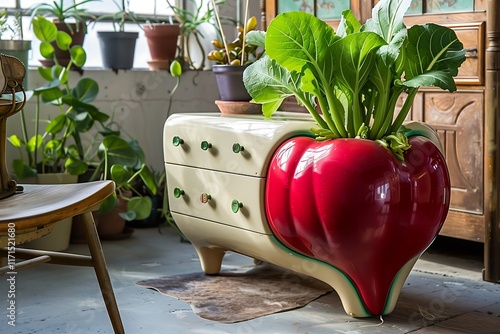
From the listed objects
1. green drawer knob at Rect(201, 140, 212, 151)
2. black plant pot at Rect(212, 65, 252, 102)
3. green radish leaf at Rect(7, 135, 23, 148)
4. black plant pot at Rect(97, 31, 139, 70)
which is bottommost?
green radish leaf at Rect(7, 135, 23, 148)

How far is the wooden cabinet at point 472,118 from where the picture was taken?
9.45 feet

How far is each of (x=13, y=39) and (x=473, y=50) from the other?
190cm

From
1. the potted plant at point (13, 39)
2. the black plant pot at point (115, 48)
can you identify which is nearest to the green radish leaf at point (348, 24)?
the potted plant at point (13, 39)

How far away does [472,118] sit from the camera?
3.05 m

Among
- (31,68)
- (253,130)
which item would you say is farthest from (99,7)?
(253,130)

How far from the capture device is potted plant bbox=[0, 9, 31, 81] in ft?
11.1

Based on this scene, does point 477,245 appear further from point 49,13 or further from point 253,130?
point 49,13

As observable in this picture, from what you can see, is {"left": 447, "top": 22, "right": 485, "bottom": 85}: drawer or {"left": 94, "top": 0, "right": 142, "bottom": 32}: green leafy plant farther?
{"left": 94, "top": 0, "right": 142, "bottom": 32}: green leafy plant

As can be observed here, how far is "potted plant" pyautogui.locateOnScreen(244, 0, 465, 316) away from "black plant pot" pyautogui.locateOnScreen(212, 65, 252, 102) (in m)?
0.56

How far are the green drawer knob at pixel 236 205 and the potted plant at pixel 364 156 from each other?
153mm

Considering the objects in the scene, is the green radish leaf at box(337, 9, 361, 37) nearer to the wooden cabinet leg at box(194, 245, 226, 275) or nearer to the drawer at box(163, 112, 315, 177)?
the drawer at box(163, 112, 315, 177)

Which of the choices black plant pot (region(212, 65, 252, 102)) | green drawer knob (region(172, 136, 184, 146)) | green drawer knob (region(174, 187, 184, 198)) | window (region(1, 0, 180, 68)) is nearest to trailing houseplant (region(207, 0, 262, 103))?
black plant pot (region(212, 65, 252, 102))

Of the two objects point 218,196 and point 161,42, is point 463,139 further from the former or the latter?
point 161,42

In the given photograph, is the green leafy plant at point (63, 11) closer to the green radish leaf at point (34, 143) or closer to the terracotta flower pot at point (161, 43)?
the terracotta flower pot at point (161, 43)
